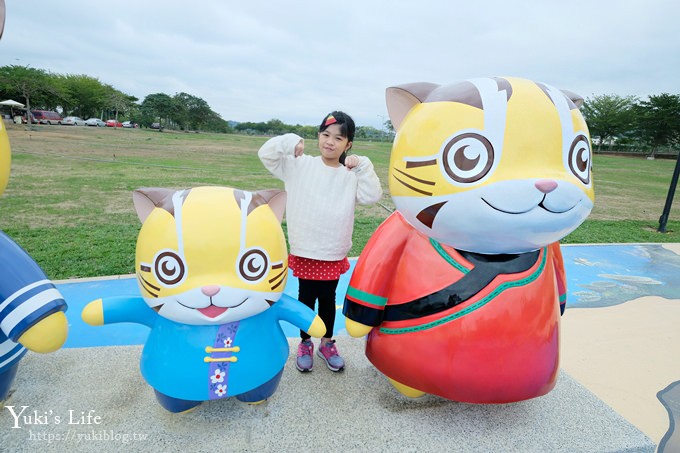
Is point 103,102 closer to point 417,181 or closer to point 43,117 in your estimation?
point 43,117

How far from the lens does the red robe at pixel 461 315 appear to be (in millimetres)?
2123

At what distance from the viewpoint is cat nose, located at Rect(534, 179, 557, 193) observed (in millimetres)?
1801

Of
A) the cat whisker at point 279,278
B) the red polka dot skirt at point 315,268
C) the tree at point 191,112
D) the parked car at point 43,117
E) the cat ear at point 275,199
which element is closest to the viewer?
the cat whisker at point 279,278

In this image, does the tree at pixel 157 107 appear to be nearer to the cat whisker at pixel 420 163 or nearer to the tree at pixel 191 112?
the tree at pixel 191 112

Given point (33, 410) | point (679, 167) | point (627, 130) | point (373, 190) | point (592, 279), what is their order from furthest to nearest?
point (627, 130), point (679, 167), point (592, 279), point (373, 190), point (33, 410)

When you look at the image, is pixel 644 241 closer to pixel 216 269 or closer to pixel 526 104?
pixel 526 104

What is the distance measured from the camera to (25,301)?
6.28 ft

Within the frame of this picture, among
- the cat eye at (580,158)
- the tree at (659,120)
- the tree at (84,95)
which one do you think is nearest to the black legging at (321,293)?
the cat eye at (580,158)

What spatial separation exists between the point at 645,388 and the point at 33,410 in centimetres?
407

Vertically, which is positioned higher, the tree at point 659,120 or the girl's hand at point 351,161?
the tree at point 659,120

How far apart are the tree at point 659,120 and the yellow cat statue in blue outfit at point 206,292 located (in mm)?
47507

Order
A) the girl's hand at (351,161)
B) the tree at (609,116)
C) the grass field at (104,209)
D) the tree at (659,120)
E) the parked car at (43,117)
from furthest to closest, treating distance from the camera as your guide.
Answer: the tree at (609,116), the tree at (659,120), the parked car at (43,117), the grass field at (104,209), the girl's hand at (351,161)

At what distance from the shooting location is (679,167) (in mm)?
7984

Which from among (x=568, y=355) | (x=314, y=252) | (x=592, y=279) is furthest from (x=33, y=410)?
(x=592, y=279)
